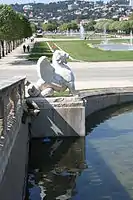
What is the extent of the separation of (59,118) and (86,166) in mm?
3163

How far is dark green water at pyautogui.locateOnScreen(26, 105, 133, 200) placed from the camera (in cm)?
973

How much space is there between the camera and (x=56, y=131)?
14594 millimetres

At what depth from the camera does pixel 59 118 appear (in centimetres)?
1454

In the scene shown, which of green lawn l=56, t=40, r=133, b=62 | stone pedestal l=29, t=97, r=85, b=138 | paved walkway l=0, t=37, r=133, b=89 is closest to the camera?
stone pedestal l=29, t=97, r=85, b=138

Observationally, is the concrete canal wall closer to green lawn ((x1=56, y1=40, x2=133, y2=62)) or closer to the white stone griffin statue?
the white stone griffin statue

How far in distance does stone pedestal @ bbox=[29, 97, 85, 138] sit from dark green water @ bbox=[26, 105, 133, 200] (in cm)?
28

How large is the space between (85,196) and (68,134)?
5.16 m

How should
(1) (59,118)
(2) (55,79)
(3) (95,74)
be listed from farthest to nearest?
(3) (95,74)
(2) (55,79)
(1) (59,118)

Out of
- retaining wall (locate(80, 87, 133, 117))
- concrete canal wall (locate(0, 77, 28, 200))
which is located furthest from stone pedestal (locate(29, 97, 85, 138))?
concrete canal wall (locate(0, 77, 28, 200))

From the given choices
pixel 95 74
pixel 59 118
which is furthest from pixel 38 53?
pixel 59 118

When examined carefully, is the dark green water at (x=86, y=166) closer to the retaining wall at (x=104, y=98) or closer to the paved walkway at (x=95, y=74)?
the retaining wall at (x=104, y=98)

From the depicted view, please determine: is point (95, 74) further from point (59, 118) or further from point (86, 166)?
point (86, 166)

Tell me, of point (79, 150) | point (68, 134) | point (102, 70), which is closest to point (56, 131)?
point (68, 134)

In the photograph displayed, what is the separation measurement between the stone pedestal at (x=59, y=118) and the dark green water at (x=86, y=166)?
0.28m
